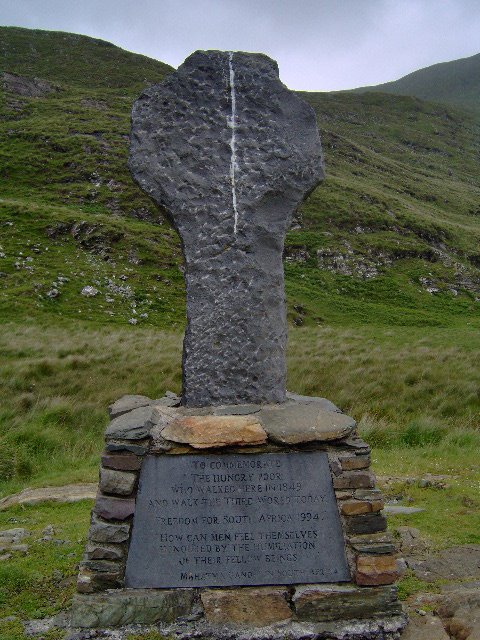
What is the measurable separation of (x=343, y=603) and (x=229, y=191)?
3.18 m

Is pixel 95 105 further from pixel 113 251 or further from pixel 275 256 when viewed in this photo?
pixel 275 256

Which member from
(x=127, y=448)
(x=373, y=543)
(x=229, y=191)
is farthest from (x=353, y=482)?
(x=229, y=191)

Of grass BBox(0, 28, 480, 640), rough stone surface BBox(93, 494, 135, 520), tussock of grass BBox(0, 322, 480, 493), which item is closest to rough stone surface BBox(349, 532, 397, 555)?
grass BBox(0, 28, 480, 640)

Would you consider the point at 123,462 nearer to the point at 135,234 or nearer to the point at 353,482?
the point at 353,482

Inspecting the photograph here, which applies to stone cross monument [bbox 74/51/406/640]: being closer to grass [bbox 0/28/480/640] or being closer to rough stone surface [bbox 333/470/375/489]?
rough stone surface [bbox 333/470/375/489]

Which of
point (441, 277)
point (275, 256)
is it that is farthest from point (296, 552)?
point (441, 277)

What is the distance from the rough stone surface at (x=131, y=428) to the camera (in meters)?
4.21

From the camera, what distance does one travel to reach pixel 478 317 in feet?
99.9

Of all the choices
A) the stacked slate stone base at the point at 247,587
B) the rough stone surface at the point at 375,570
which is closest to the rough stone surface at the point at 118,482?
the stacked slate stone base at the point at 247,587

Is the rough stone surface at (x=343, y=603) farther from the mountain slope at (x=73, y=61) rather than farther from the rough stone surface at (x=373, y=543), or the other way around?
the mountain slope at (x=73, y=61)

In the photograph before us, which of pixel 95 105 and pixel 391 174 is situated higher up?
pixel 95 105

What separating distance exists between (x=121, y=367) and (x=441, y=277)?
2671cm

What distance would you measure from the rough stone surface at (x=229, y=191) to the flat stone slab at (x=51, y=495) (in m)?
2.89

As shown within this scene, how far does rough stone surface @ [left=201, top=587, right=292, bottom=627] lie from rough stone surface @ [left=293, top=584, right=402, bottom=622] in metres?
0.11
